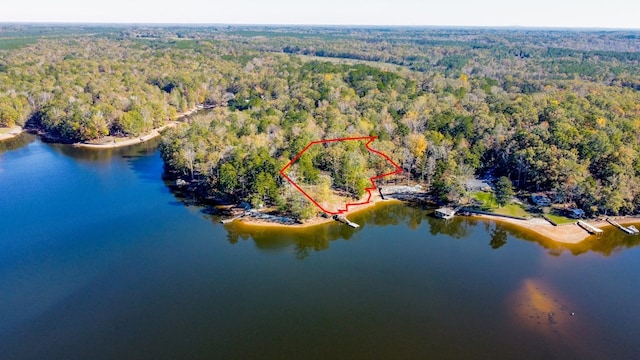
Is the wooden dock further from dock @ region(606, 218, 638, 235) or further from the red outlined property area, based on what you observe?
dock @ region(606, 218, 638, 235)

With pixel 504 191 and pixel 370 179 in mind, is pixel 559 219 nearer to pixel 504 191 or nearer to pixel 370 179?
pixel 504 191

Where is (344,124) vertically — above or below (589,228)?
above

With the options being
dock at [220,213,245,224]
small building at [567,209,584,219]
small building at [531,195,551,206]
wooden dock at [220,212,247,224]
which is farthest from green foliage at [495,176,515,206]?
dock at [220,213,245,224]

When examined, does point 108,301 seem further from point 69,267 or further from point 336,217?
point 336,217

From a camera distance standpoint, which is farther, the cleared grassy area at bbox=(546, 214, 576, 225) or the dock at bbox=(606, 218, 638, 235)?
the cleared grassy area at bbox=(546, 214, 576, 225)

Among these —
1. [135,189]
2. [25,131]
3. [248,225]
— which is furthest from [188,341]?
[25,131]

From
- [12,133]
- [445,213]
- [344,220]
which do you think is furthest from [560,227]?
[12,133]

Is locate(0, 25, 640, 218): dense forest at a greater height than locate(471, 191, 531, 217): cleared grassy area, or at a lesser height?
greater
